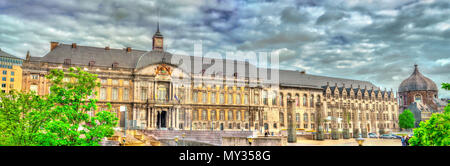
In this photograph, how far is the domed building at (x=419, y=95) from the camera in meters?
125

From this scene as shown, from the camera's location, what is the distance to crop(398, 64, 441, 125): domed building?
412 ft

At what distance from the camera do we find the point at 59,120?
76.9 ft

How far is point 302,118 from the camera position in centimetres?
8850

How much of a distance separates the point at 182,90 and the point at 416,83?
4096 inches

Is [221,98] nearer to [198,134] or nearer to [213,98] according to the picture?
[213,98]

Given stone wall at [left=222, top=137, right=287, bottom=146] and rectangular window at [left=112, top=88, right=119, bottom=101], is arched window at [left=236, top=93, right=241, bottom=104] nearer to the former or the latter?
rectangular window at [left=112, top=88, right=119, bottom=101]

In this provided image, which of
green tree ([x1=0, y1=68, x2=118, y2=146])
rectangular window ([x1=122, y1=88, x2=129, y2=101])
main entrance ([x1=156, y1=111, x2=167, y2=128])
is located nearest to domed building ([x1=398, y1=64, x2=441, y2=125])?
main entrance ([x1=156, y1=111, x2=167, y2=128])

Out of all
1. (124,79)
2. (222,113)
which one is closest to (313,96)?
(222,113)

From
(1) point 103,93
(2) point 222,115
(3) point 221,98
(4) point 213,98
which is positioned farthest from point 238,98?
(1) point 103,93

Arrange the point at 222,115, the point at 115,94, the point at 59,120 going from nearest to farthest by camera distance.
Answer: the point at 59,120 → the point at 115,94 → the point at 222,115

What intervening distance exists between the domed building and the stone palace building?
5799 centimetres

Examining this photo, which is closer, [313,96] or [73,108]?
[73,108]
